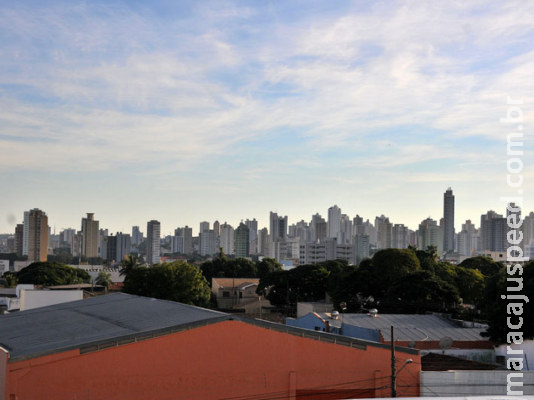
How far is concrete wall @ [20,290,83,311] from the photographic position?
35625 mm

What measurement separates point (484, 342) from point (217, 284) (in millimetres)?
45388

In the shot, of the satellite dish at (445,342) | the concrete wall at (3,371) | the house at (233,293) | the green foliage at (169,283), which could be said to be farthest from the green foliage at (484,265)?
the concrete wall at (3,371)

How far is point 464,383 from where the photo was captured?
17641mm

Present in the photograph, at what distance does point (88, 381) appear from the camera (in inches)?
593

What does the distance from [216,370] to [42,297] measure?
2248 centimetres

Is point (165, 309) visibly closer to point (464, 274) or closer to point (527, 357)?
point (527, 357)

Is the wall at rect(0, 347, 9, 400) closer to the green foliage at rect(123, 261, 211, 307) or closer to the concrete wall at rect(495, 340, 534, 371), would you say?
the concrete wall at rect(495, 340, 534, 371)

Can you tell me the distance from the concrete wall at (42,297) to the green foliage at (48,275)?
120ft

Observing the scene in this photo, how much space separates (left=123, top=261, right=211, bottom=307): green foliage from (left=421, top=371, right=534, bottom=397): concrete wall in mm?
27960

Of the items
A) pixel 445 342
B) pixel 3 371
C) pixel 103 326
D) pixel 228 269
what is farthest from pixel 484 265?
pixel 3 371

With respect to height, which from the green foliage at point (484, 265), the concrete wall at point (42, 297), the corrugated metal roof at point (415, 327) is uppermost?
the green foliage at point (484, 265)

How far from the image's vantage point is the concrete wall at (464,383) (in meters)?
17.5

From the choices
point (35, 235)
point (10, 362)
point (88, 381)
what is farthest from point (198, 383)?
point (35, 235)

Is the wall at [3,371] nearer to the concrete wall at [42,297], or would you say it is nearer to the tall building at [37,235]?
the concrete wall at [42,297]
